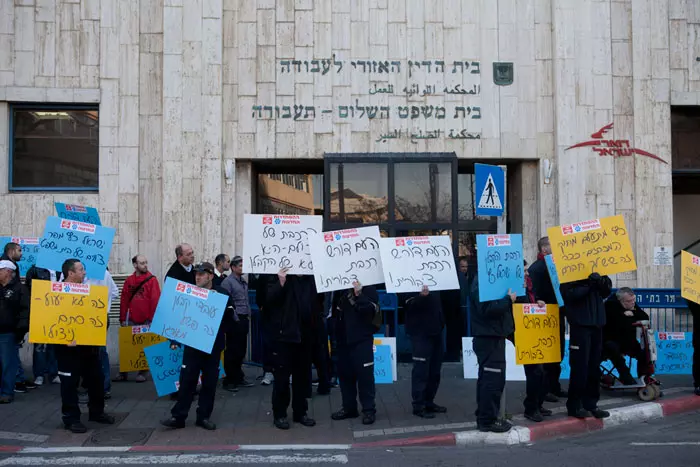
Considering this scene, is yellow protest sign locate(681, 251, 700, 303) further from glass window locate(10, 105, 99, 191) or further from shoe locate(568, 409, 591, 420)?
glass window locate(10, 105, 99, 191)

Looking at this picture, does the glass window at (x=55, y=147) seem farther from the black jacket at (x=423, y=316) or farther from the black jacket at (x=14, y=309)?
the black jacket at (x=423, y=316)

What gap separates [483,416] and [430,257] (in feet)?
6.11

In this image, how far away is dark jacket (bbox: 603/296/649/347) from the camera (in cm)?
995

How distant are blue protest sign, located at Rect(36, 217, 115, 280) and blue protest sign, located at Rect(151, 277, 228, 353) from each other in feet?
4.93

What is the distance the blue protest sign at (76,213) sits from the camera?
10.8 metres

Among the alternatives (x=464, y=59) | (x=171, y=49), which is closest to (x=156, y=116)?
(x=171, y=49)

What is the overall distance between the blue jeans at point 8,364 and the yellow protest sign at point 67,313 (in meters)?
1.76

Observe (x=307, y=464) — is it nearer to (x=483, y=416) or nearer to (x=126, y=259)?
(x=483, y=416)

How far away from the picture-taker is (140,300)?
36.6ft

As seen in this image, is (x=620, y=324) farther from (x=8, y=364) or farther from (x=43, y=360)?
(x=43, y=360)

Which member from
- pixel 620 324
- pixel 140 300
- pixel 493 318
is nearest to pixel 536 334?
pixel 493 318

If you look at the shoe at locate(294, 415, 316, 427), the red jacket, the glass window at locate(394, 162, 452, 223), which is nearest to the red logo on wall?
the glass window at locate(394, 162, 452, 223)

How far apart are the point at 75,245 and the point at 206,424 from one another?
290 cm

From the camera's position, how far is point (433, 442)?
8016mm
